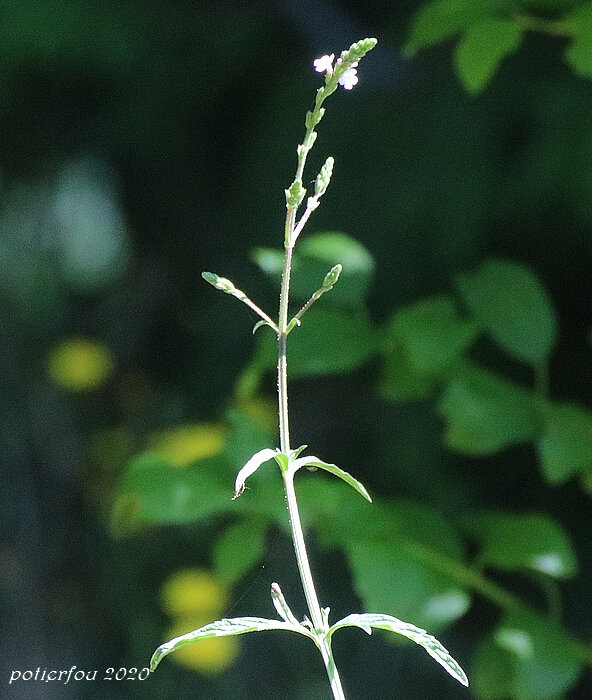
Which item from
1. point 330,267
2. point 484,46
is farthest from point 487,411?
point 484,46

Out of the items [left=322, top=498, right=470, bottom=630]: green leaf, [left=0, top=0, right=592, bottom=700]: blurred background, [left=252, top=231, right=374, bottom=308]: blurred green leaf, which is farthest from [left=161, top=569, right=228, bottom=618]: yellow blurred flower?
[left=252, top=231, right=374, bottom=308]: blurred green leaf

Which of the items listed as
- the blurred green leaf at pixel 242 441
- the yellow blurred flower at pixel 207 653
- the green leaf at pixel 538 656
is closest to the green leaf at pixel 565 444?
the green leaf at pixel 538 656

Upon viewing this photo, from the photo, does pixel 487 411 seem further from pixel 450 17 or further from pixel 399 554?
pixel 450 17

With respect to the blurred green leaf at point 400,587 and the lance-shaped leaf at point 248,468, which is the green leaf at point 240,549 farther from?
the lance-shaped leaf at point 248,468

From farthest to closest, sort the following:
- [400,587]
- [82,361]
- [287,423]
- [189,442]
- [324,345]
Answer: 1. [82,361]
2. [189,442]
3. [324,345]
4. [400,587]
5. [287,423]

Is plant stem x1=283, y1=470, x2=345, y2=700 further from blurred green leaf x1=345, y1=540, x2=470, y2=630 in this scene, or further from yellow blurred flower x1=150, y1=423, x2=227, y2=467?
yellow blurred flower x1=150, y1=423, x2=227, y2=467

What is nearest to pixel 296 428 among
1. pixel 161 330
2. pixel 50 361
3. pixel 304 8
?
pixel 161 330
